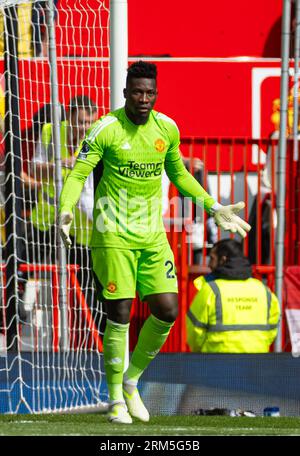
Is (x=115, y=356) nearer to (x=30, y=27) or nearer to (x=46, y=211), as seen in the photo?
(x=46, y=211)

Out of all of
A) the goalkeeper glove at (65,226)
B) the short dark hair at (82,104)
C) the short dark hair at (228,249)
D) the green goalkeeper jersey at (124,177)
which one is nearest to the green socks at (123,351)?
the green goalkeeper jersey at (124,177)

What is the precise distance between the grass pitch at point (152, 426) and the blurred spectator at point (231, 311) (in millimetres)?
1426

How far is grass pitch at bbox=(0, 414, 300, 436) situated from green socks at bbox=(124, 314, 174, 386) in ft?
1.11

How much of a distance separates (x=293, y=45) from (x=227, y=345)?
3320mm

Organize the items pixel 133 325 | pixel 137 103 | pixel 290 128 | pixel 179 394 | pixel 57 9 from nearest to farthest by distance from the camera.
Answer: pixel 137 103
pixel 179 394
pixel 57 9
pixel 133 325
pixel 290 128

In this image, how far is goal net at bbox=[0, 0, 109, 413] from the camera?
9984 mm

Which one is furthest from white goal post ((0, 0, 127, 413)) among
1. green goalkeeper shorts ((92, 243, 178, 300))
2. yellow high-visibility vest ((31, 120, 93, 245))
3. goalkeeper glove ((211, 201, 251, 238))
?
goalkeeper glove ((211, 201, 251, 238))

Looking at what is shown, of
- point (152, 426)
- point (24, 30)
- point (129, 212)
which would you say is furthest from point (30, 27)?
point (152, 426)

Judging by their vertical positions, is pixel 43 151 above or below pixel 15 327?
above

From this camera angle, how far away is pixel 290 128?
1259cm

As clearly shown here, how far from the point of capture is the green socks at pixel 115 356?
8.36 metres

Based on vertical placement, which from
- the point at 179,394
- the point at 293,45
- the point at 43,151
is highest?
the point at 293,45
